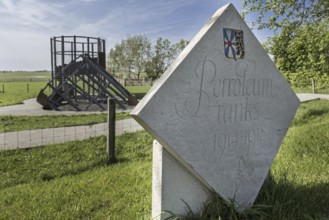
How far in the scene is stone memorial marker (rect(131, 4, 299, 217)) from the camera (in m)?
2.62

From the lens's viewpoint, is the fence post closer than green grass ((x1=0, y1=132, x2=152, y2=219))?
No

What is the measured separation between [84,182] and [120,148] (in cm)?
213

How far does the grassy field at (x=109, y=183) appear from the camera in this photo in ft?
10.6

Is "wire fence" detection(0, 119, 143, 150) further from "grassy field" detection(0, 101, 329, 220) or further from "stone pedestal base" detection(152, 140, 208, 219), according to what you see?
"stone pedestal base" detection(152, 140, 208, 219)

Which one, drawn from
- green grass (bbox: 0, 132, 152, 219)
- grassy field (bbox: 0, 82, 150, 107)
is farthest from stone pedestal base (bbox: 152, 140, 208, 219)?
grassy field (bbox: 0, 82, 150, 107)

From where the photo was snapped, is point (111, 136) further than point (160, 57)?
No

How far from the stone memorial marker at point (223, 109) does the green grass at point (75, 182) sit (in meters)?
0.96

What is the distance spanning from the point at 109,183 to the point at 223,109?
6.76ft

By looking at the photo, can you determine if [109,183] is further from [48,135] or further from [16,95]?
[16,95]

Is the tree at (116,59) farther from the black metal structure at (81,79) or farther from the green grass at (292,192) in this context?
the green grass at (292,192)

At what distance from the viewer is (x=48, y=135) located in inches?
294

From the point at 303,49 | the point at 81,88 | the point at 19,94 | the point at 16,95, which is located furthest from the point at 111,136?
the point at 19,94

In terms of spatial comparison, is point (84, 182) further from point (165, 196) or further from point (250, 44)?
point (250, 44)

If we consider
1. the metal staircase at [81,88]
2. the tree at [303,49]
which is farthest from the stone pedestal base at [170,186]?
the metal staircase at [81,88]
